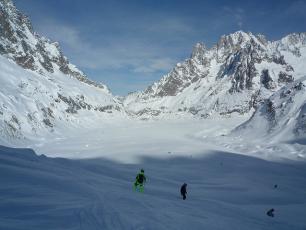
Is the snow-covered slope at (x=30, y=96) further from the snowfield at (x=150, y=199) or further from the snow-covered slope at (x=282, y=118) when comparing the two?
the snow-covered slope at (x=282, y=118)

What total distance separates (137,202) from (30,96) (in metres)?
91.8

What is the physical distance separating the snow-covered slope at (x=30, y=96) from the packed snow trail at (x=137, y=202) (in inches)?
1814

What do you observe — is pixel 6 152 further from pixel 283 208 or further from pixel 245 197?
pixel 283 208

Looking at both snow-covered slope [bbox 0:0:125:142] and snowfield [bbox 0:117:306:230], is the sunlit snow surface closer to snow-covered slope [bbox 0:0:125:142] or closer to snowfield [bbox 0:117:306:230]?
snowfield [bbox 0:117:306:230]

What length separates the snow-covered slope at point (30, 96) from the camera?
83.1 meters

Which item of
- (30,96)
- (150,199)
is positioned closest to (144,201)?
(150,199)

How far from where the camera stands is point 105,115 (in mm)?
178625

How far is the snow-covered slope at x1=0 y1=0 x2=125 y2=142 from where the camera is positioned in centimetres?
8313

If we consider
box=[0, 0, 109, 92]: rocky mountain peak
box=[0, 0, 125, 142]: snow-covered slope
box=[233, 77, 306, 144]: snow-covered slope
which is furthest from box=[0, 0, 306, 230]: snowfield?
box=[0, 0, 109, 92]: rocky mountain peak

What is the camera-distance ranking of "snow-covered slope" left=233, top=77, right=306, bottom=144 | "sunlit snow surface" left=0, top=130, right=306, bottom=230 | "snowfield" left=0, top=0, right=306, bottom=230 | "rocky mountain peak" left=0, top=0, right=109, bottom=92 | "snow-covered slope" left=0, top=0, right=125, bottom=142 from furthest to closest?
"rocky mountain peak" left=0, top=0, right=109, bottom=92 → "snow-covered slope" left=0, top=0, right=125, bottom=142 → "snow-covered slope" left=233, top=77, right=306, bottom=144 → "snowfield" left=0, top=0, right=306, bottom=230 → "sunlit snow surface" left=0, top=130, right=306, bottom=230

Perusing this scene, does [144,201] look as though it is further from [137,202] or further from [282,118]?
[282,118]

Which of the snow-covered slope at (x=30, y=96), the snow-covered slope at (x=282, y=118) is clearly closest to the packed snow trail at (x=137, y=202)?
the snow-covered slope at (x=282, y=118)

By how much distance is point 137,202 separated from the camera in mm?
19844

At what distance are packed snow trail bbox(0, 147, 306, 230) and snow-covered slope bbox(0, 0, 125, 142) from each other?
151 feet
